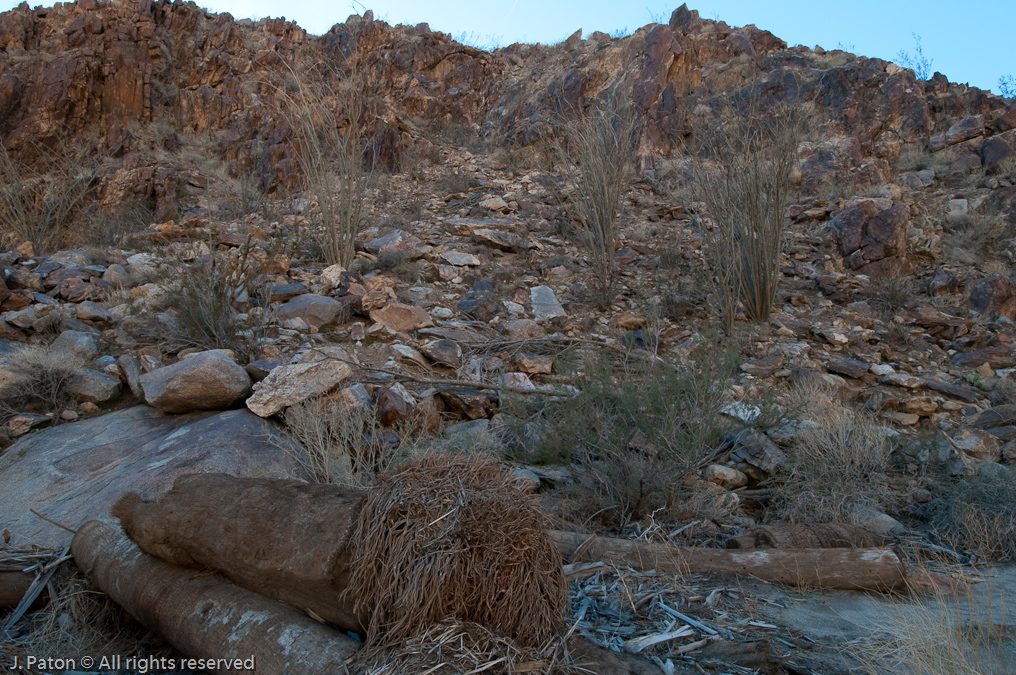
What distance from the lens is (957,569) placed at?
293cm

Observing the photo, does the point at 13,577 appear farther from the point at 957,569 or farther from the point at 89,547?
the point at 957,569

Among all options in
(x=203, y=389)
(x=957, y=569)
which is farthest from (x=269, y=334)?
(x=957, y=569)

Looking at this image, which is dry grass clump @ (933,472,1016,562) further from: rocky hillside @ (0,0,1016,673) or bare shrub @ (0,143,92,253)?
bare shrub @ (0,143,92,253)

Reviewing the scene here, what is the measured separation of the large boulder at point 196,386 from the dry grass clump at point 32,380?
760 mm

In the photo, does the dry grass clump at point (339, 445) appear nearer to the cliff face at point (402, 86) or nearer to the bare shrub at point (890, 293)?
the bare shrub at point (890, 293)

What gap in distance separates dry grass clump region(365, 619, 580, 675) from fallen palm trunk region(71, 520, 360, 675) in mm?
206

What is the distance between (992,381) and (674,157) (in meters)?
7.49

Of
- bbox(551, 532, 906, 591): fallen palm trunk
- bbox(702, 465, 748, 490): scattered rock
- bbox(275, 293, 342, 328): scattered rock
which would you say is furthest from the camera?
bbox(275, 293, 342, 328): scattered rock

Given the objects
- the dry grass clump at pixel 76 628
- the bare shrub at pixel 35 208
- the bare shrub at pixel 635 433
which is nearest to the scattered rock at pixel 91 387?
the dry grass clump at pixel 76 628

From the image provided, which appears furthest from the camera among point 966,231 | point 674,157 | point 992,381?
point 674,157

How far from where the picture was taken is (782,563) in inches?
105

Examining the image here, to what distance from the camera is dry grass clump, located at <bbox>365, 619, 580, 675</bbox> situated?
5.40 feet

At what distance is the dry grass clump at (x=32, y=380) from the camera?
457cm

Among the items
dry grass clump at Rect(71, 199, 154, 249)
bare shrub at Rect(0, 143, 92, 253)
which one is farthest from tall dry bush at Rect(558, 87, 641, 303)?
bare shrub at Rect(0, 143, 92, 253)
